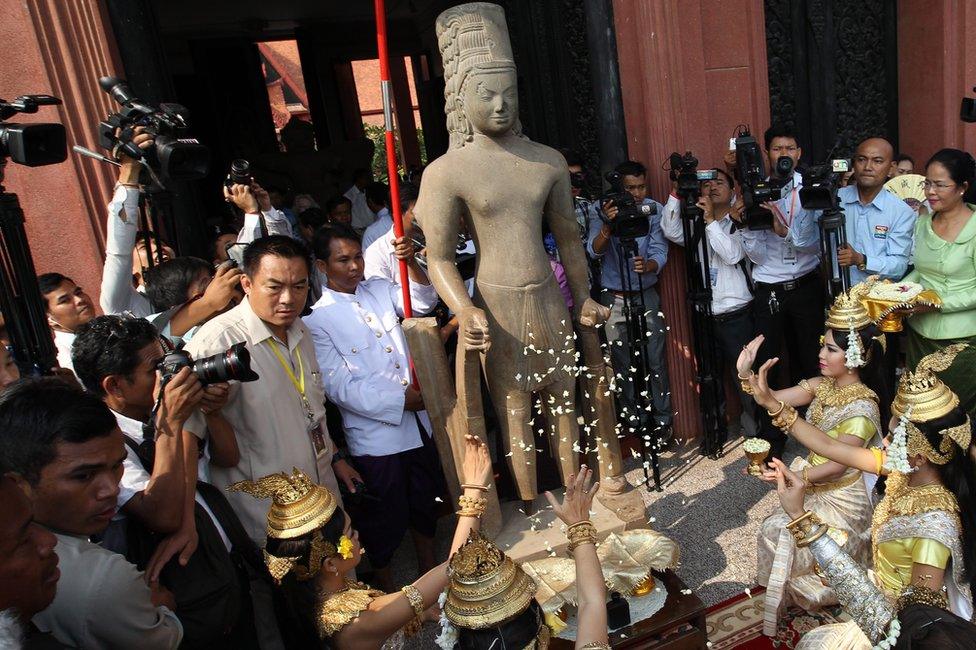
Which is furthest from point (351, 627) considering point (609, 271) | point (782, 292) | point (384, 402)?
point (782, 292)

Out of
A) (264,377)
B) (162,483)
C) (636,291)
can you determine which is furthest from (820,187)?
(162,483)

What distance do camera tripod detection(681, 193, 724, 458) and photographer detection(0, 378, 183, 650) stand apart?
3.14m

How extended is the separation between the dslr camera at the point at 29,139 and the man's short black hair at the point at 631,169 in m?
2.83

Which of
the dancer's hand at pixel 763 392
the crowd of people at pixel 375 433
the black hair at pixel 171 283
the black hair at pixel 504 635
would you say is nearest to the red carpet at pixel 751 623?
the crowd of people at pixel 375 433

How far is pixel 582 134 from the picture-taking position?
5051 millimetres

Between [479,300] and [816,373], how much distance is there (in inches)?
93.9

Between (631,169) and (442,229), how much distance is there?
167 cm

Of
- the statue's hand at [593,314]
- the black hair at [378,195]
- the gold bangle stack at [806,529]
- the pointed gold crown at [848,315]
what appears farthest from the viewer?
the black hair at [378,195]

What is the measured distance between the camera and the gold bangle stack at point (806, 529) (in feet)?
5.93

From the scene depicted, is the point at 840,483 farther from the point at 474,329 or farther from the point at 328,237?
the point at 328,237

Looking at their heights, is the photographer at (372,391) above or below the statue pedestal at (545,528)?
above

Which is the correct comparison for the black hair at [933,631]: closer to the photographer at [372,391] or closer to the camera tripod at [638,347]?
the photographer at [372,391]

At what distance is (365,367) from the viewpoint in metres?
3.15

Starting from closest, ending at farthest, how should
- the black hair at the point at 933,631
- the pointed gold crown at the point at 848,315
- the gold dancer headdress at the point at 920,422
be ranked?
the black hair at the point at 933,631 → the gold dancer headdress at the point at 920,422 → the pointed gold crown at the point at 848,315
